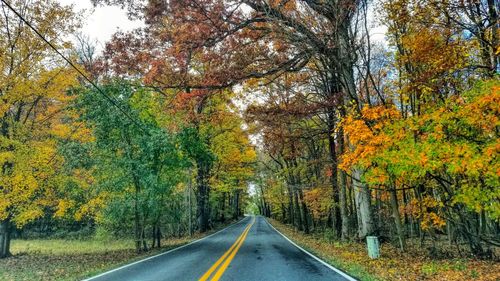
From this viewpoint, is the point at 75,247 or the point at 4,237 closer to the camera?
the point at 4,237

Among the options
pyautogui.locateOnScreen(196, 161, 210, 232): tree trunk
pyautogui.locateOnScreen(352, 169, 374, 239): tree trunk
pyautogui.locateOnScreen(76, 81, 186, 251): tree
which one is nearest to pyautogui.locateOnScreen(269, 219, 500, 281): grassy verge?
pyautogui.locateOnScreen(352, 169, 374, 239): tree trunk

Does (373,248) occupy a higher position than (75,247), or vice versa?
(373,248)

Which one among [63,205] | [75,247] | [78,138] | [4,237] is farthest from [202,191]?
[4,237]

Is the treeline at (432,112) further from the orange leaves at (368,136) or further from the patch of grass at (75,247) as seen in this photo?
the patch of grass at (75,247)

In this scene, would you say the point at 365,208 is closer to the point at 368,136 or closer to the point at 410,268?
the point at 410,268

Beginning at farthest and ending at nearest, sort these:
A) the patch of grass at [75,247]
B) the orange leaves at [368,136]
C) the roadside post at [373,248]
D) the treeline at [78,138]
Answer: the patch of grass at [75,247], the treeline at [78,138], the roadside post at [373,248], the orange leaves at [368,136]

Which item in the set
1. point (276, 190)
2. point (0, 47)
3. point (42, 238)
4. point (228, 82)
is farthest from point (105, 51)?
point (276, 190)

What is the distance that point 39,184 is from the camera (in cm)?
1441

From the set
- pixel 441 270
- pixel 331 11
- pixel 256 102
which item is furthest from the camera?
pixel 256 102

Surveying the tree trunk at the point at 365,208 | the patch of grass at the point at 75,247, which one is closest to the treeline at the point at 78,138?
the patch of grass at the point at 75,247

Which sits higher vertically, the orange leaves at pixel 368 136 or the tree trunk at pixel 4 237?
the orange leaves at pixel 368 136

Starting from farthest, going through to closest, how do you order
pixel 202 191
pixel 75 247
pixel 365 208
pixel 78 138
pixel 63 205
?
pixel 202 191, pixel 75 247, pixel 78 138, pixel 63 205, pixel 365 208

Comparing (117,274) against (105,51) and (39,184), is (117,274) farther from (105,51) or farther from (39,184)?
(105,51)

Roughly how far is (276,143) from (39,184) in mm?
12136
